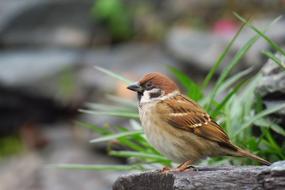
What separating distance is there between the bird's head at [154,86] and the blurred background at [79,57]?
15.5 ft

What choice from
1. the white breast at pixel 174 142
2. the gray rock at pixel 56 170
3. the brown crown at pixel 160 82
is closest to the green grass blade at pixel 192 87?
the brown crown at pixel 160 82

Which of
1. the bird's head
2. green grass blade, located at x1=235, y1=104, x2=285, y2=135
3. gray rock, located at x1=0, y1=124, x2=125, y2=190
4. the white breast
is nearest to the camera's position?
the white breast

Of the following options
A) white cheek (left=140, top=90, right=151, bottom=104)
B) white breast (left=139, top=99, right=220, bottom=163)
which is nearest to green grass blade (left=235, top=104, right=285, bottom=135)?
white breast (left=139, top=99, right=220, bottom=163)

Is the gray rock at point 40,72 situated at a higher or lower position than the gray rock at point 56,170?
higher

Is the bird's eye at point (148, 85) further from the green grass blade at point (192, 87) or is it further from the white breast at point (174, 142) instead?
the green grass blade at point (192, 87)

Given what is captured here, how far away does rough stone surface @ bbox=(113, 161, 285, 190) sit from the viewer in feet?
11.2

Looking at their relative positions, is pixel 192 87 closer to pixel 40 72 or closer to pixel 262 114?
pixel 262 114

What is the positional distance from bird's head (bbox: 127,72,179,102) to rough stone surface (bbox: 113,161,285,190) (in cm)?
71

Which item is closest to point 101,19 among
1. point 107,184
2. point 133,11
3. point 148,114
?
point 133,11

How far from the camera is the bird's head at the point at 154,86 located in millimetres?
4736

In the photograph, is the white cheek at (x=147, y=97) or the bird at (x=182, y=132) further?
the white cheek at (x=147, y=97)

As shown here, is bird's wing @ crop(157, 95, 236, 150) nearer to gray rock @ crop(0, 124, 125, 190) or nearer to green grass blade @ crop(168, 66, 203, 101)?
green grass blade @ crop(168, 66, 203, 101)

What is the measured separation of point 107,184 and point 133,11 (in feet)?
11.1

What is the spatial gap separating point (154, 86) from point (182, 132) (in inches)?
15.5
